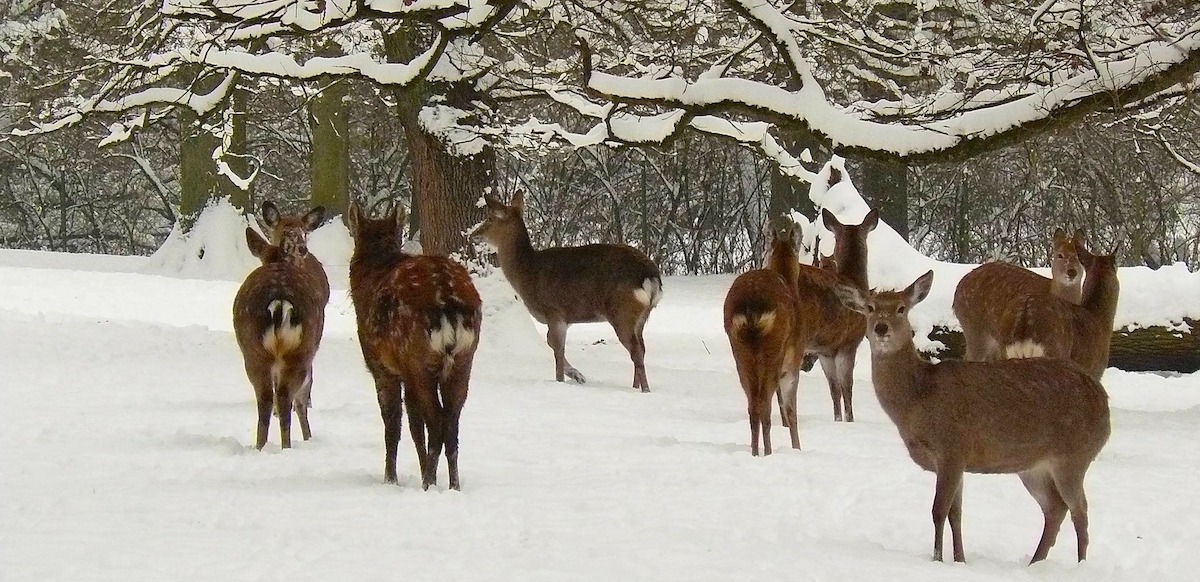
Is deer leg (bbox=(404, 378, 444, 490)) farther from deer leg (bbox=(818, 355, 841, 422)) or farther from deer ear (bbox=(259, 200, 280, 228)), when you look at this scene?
deer leg (bbox=(818, 355, 841, 422))

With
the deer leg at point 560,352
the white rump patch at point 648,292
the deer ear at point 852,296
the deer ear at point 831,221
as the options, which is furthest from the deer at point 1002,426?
the deer leg at point 560,352

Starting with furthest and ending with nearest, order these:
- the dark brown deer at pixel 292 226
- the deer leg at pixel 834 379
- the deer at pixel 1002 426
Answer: the deer leg at pixel 834 379
the dark brown deer at pixel 292 226
the deer at pixel 1002 426

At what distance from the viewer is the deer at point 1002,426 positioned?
18.9 ft

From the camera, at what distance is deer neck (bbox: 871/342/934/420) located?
5969 millimetres

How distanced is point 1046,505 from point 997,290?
405 centimetres

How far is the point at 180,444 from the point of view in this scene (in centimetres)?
787

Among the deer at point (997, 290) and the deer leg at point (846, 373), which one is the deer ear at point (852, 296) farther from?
the deer leg at point (846, 373)

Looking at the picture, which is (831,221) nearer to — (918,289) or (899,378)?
(918,289)

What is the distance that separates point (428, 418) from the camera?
668 centimetres

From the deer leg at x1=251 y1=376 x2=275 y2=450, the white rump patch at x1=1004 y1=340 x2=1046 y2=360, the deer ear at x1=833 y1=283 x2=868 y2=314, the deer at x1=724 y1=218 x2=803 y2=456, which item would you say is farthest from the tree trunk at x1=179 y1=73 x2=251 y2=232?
the deer ear at x1=833 y1=283 x2=868 y2=314

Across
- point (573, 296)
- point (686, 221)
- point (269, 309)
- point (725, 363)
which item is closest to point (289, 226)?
point (269, 309)

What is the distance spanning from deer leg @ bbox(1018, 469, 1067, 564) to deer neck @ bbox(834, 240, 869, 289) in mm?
4122

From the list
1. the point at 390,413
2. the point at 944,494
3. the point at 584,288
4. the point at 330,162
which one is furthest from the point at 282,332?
the point at 330,162

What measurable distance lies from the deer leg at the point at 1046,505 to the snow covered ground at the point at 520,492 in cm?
13
